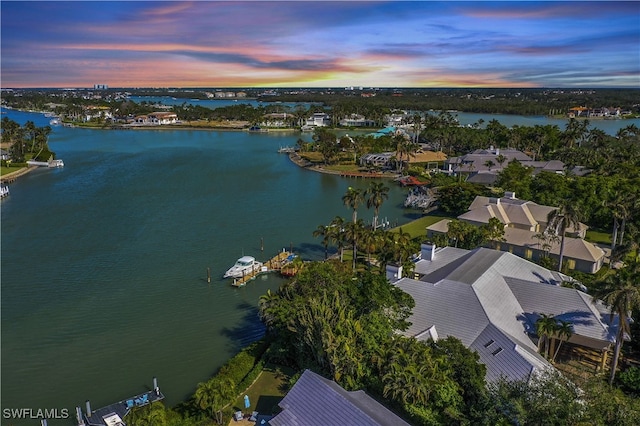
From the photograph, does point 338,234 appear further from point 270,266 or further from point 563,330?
point 563,330

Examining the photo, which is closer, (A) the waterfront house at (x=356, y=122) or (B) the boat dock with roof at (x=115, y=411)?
(B) the boat dock with roof at (x=115, y=411)

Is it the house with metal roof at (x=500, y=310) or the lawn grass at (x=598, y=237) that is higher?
the house with metal roof at (x=500, y=310)

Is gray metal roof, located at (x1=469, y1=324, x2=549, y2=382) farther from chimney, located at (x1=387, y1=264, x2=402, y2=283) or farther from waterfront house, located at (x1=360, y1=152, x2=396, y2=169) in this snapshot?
waterfront house, located at (x1=360, y1=152, x2=396, y2=169)

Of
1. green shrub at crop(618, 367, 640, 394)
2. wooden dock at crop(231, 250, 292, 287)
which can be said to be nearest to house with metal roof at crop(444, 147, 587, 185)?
wooden dock at crop(231, 250, 292, 287)

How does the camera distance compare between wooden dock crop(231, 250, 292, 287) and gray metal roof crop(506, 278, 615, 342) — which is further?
wooden dock crop(231, 250, 292, 287)

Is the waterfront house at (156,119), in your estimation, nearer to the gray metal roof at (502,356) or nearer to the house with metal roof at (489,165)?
the house with metal roof at (489,165)

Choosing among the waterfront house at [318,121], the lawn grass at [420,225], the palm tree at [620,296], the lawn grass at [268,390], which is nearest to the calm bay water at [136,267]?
the lawn grass at [420,225]

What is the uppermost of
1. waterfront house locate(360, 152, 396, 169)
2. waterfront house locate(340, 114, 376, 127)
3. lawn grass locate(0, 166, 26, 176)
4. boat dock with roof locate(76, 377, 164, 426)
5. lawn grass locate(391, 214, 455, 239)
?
waterfront house locate(340, 114, 376, 127)
